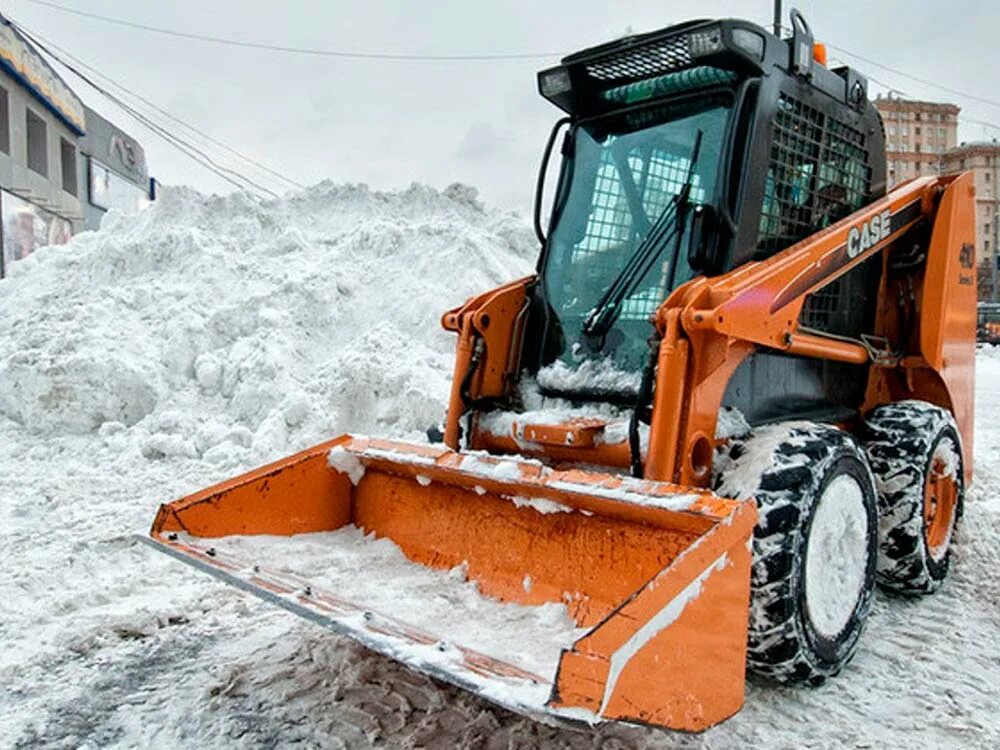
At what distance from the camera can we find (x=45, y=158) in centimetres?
2741

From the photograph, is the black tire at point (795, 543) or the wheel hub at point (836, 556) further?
the wheel hub at point (836, 556)

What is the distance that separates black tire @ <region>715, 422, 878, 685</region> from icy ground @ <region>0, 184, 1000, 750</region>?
21 centimetres

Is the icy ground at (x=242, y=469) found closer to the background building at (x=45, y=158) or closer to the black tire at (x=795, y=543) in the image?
the black tire at (x=795, y=543)

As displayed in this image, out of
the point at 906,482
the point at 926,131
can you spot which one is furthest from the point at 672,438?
the point at 926,131

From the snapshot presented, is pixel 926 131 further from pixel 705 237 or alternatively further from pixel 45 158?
pixel 705 237

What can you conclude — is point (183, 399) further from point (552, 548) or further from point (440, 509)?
point (552, 548)

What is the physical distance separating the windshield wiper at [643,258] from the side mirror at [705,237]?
0.69 ft

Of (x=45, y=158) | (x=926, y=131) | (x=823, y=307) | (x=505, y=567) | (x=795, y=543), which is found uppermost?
(x=926, y=131)

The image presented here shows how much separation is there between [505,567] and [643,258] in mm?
1565

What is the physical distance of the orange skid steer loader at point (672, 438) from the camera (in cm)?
260

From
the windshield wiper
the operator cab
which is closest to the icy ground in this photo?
the operator cab

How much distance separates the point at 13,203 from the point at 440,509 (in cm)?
2367

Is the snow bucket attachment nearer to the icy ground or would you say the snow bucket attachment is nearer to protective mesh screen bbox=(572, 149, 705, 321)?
the icy ground

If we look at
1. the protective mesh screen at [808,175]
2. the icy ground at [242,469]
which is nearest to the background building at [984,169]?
the icy ground at [242,469]
